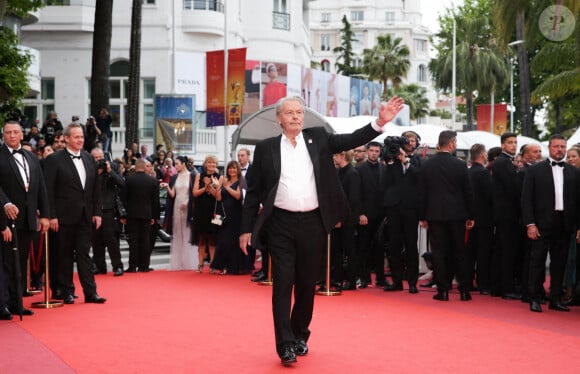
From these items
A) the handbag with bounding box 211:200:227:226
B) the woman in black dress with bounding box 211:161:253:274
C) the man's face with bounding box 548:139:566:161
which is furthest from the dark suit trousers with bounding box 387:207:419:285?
the handbag with bounding box 211:200:227:226

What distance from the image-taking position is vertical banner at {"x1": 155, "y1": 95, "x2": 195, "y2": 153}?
3000 cm

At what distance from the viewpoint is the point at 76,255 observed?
38.9 ft

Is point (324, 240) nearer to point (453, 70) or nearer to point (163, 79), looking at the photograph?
point (163, 79)

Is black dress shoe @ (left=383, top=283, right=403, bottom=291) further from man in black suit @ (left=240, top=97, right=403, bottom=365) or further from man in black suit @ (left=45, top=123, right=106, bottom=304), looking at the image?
man in black suit @ (left=240, top=97, right=403, bottom=365)

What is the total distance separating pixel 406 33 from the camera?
5251 inches

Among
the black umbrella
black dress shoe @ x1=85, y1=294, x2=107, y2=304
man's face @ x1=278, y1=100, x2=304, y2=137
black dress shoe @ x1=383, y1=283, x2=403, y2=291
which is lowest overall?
black dress shoe @ x1=383, y1=283, x2=403, y2=291

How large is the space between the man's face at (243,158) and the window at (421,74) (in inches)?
4767

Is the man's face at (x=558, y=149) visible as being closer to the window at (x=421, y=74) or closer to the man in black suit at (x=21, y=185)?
the man in black suit at (x=21, y=185)

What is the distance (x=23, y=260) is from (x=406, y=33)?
126m

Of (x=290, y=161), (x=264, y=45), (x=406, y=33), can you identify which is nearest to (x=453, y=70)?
(x=264, y=45)

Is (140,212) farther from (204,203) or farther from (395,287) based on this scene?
(395,287)

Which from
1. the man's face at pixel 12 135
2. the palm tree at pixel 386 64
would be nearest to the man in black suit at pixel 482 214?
the man's face at pixel 12 135

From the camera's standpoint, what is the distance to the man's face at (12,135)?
10.8 metres

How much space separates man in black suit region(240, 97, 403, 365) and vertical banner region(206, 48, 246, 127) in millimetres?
22588
